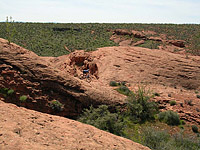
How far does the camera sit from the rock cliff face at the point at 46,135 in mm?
4570

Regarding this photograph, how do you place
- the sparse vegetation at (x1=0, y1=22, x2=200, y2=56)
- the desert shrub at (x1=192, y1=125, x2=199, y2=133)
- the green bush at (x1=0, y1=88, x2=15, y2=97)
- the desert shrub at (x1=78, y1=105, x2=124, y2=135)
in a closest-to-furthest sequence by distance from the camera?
the green bush at (x1=0, y1=88, x2=15, y2=97) < the desert shrub at (x1=78, y1=105, x2=124, y2=135) < the desert shrub at (x1=192, y1=125, x2=199, y2=133) < the sparse vegetation at (x1=0, y1=22, x2=200, y2=56)

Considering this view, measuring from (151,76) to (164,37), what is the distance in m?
24.6

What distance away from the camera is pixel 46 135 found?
5129 millimetres

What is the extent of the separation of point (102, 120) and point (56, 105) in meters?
2.05

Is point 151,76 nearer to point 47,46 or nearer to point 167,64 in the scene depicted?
point 167,64

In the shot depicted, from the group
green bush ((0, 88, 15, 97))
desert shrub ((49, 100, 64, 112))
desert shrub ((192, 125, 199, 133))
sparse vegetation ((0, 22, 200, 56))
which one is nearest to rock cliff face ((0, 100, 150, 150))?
green bush ((0, 88, 15, 97))

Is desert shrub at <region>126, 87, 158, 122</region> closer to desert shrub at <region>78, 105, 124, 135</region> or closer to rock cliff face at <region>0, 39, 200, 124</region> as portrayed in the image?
rock cliff face at <region>0, 39, 200, 124</region>

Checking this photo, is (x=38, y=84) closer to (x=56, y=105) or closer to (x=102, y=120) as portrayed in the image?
(x=56, y=105)

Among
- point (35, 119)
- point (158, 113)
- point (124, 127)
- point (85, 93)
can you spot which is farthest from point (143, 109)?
point (35, 119)

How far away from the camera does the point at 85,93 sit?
988cm

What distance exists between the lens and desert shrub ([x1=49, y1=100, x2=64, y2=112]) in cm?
888

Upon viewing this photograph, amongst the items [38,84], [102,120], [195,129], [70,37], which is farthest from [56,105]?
[70,37]

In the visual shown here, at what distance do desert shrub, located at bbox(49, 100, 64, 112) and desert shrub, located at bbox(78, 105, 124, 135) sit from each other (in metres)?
0.98

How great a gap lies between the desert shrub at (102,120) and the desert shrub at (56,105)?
3.22 feet
